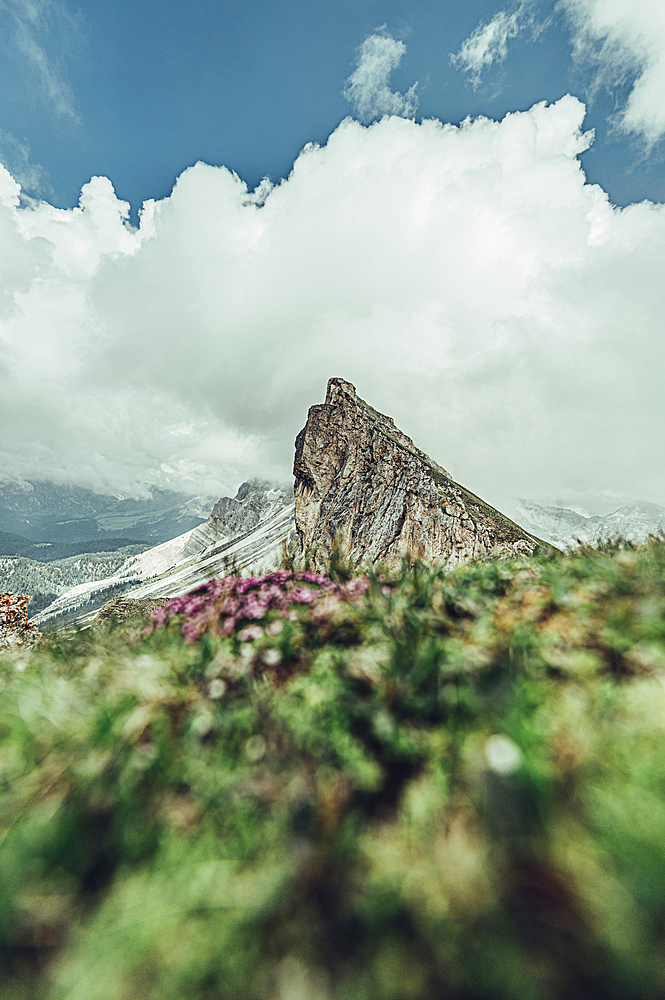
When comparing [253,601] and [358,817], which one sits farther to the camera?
[253,601]

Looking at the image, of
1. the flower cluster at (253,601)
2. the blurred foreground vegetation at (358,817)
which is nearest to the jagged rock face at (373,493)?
the flower cluster at (253,601)

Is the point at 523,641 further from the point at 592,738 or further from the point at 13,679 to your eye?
the point at 13,679

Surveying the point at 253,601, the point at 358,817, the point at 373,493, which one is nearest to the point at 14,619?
the point at 253,601

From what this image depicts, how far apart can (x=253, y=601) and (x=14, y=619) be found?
44.4ft

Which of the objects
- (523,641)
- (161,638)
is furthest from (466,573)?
(161,638)

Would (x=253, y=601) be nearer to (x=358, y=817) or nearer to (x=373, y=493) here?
(x=358, y=817)

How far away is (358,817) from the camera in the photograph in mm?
2539

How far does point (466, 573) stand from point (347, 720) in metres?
3.49

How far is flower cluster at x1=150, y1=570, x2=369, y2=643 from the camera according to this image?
16.0 feet

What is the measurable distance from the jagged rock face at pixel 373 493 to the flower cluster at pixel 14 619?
5555 cm

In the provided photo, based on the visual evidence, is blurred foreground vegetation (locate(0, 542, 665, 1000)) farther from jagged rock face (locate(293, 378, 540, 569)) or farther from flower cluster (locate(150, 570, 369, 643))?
jagged rock face (locate(293, 378, 540, 569))

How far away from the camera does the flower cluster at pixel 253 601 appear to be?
4891 mm

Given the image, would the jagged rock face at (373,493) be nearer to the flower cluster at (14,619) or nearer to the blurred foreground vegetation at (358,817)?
the flower cluster at (14,619)

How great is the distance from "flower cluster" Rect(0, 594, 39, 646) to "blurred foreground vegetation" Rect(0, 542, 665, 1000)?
40.9 feet
